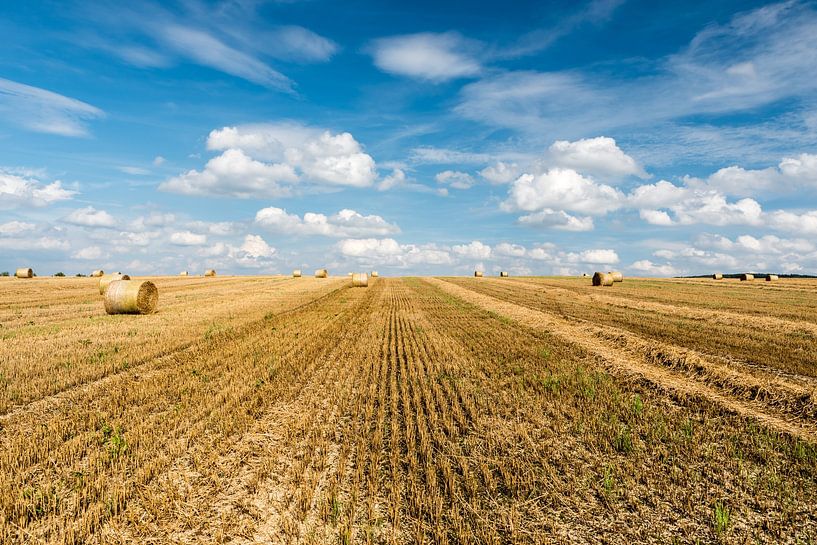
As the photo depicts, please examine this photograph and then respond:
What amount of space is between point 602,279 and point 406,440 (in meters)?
42.6

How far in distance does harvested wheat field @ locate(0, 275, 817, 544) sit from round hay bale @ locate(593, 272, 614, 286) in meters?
31.2

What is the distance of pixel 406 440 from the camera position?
21.9 feet

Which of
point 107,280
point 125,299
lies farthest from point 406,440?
point 107,280

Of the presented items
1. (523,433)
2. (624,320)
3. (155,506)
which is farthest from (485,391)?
(624,320)

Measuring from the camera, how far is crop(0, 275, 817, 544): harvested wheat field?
4.70m

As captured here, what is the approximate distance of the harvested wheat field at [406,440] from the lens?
470 cm

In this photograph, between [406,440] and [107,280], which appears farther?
[107,280]

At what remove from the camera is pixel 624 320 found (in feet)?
63.7

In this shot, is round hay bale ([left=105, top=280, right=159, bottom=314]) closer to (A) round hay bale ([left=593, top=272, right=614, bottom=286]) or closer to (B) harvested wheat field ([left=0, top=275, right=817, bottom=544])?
(B) harvested wheat field ([left=0, top=275, right=817, bottom=544])

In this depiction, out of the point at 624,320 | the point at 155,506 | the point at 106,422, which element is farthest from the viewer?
the point at 624,320

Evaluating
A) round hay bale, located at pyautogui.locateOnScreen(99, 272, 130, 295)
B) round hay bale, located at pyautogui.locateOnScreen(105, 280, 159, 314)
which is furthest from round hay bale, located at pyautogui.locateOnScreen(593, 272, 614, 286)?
round hay bale, located at pyautogui.locateOnScreen(99, 272, 130, 295)

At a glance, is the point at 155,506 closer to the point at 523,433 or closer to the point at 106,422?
the point at 106,422

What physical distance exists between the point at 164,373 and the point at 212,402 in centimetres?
289

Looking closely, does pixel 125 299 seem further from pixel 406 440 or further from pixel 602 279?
pixel 602 279
